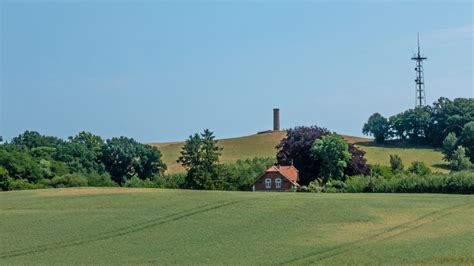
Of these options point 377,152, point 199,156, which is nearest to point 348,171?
point 199,156

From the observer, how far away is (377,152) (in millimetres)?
132125

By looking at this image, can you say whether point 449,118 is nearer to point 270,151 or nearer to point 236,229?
point 270,151

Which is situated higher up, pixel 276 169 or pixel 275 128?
Answer: pixel 275 128

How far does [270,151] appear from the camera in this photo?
13900 centimetres

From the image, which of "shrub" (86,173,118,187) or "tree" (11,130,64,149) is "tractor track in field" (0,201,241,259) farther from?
"tree" (11,130,64,149)

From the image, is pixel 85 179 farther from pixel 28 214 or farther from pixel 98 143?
pixel 28 214

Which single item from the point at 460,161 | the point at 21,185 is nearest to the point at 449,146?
the point at 460,161

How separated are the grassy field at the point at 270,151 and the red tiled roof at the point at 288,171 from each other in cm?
2821

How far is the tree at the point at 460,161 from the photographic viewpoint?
10584cm

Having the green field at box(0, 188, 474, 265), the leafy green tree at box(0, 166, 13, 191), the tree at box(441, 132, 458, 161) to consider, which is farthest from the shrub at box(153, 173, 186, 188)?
the tree at box(441, 132, 458, 161)

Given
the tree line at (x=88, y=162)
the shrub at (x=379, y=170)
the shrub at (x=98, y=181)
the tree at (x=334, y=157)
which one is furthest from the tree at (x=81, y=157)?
the shrub at (x=379, y=170)

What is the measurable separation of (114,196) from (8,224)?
1356 cm

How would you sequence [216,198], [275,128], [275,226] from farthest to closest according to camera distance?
[275,128] → [216,198] → [275,226]

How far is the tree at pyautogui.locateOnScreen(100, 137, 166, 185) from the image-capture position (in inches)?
4517
